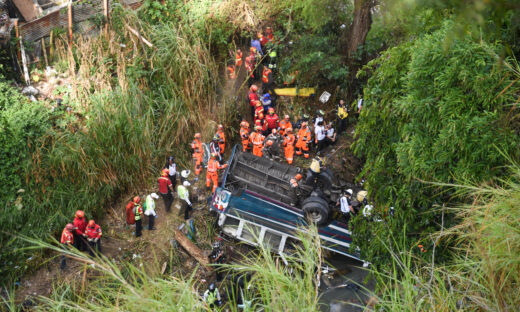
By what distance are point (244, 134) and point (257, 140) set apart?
48cm

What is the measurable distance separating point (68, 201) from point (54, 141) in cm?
160

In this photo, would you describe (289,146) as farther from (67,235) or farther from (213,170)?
(67,235)

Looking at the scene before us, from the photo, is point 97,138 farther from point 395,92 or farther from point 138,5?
point 395,92

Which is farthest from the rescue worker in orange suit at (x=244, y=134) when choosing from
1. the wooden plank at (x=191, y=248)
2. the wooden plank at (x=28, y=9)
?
the wooden plank at (x=28, y=9)

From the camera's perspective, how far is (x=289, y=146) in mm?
11523

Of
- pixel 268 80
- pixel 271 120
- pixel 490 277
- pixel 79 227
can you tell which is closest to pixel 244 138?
pixel 271 120

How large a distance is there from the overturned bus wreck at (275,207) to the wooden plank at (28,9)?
8.63 m

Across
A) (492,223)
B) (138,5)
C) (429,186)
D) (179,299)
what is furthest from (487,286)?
(138,5)

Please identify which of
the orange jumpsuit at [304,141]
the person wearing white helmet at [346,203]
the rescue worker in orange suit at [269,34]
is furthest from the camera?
the rescue worker in orange suit at [269,34]

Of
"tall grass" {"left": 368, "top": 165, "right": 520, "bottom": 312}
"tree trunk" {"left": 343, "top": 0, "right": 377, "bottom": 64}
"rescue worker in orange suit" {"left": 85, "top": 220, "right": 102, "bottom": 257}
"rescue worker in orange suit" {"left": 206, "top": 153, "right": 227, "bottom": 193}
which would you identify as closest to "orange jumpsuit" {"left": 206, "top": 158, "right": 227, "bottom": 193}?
"rescue worker in orange suit" {"left": 206, "top": 153, "right": 227, "bottom": 193}

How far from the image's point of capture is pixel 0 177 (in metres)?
10.0

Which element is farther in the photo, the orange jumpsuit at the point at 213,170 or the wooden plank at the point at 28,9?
the wooden plank at the point at 28,9

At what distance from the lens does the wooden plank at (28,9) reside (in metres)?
13.2

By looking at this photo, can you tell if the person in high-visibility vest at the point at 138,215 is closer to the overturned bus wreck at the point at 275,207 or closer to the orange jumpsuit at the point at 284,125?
the overturned bus wreck at the point at 275,207
